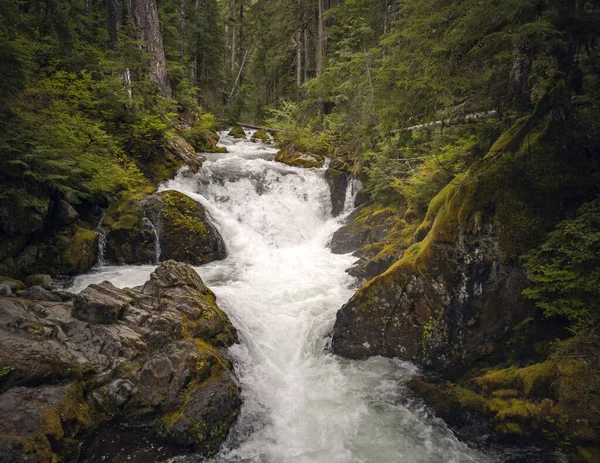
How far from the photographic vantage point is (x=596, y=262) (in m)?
4.49

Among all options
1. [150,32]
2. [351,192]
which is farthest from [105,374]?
[150,32]

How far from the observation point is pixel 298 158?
17016 millimetres

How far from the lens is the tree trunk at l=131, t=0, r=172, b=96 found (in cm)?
1544

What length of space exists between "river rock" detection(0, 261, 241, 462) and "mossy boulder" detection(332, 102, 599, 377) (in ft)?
9.95

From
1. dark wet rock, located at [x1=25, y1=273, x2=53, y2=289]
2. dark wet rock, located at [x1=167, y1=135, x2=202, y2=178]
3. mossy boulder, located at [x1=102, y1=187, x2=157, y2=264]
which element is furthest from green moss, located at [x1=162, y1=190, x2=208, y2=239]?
dark wet rock, located at [x1=25, y1=273, x2=53, y2=289]

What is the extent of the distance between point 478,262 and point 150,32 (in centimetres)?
1740

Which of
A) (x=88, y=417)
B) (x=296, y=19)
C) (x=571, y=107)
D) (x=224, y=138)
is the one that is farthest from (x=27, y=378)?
(x=296, y=19)

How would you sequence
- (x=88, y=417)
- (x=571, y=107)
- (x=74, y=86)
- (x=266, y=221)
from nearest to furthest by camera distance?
(x=88, y=417), (x=571, y=107), (x=74, y=86), (x=266, y=221)

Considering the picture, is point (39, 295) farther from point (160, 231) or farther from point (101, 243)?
point (160, 231)

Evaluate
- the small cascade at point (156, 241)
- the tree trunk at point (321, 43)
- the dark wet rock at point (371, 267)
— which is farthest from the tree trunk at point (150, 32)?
the dark wet rock at point (371, 267)

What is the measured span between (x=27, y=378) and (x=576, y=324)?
7715 millimetres

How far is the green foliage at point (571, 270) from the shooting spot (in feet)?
14.8

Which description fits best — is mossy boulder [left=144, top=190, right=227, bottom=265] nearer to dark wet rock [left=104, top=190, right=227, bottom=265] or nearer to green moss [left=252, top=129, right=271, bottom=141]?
dark wet rock [left=104, top=190, right=227, bottom=265]

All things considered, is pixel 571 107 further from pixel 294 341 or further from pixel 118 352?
pixel 118 352
